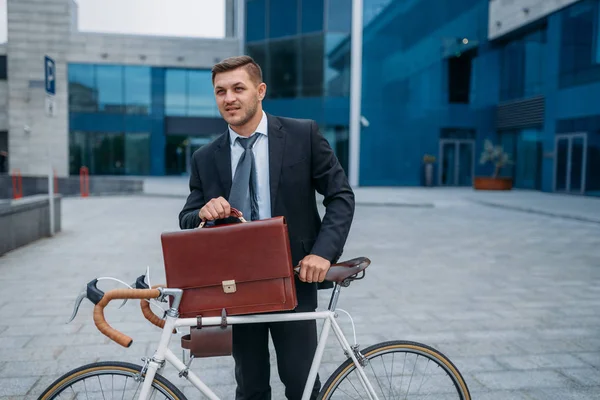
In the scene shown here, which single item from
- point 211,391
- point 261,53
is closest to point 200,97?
point 261,53

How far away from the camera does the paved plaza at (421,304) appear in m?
3.60

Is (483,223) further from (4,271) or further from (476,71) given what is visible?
(476,71)

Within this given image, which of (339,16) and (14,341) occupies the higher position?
(339,16)

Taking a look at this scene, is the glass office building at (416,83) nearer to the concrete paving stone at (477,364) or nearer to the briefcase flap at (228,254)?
the concrete paving stone at (477,364)

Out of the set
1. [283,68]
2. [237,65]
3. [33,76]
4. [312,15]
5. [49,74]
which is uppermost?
[312,15]

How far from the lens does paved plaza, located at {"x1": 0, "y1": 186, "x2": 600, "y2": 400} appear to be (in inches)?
142

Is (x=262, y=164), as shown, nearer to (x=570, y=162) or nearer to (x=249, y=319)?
(x=249, y=319)

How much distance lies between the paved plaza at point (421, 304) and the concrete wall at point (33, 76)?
25609 millimetres

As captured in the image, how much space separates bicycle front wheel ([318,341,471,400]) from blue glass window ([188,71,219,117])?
→ 1342 inches

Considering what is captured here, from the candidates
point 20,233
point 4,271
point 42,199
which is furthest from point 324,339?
point 42,199

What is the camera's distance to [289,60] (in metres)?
27.8

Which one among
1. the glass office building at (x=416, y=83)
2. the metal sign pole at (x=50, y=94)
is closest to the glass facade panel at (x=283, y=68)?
the glass office building at (x=416, y=83)

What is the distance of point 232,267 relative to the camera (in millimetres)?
1998

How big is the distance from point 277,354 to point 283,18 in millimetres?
27113
